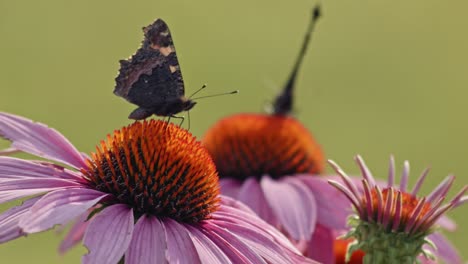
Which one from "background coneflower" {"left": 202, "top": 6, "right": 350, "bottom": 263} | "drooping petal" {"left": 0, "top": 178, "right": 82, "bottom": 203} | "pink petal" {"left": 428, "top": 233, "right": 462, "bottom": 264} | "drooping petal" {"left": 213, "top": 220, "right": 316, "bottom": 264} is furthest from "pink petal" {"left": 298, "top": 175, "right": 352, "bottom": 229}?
"drooping petal" {"left": 0, "top": 178, "right": 82, "bottom": 203}

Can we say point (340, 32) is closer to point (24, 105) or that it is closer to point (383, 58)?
point (383, 58)

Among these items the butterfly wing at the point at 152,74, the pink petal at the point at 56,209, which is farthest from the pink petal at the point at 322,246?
the pink petal at the point at 56,209

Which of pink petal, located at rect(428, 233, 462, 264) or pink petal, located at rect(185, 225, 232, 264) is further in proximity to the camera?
pink petal, located at rect(428, 233, 462, 264)

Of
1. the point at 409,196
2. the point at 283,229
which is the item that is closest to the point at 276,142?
the point at 283,229

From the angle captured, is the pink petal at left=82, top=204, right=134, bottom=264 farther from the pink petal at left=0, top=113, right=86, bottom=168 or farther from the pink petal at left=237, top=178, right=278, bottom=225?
the pink petal at left=237, top=178, right=278, bottom=225

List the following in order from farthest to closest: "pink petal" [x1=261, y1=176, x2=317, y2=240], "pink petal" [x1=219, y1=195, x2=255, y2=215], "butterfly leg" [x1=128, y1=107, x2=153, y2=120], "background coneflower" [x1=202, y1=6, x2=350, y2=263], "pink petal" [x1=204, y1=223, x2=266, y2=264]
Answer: "background coneflower" [x1=202, y1=6, x2=350, y2=263] → "pink petal" [x1=261, y1=176, x2=317, y2=240] → "pink petal" [x1=219, y1=195, x2=255, y2=215] → "butterfly leg" [x1=128, y1=107, x2=153, y2=120] → "pink petal" [x1=204, y1=223, x2=266, y2=264]

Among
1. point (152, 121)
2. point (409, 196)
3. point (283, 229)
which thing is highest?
point (152, 121)
